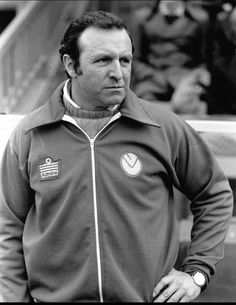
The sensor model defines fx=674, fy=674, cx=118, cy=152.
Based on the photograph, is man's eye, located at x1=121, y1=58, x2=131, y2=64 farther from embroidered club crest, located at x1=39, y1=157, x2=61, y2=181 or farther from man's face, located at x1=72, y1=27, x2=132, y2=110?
embroidered club crest, located at x1=39, y1=157, x2=61, y2=181

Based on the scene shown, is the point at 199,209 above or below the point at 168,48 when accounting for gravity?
above

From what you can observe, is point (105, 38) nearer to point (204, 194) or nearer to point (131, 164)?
→ point (131, 164)

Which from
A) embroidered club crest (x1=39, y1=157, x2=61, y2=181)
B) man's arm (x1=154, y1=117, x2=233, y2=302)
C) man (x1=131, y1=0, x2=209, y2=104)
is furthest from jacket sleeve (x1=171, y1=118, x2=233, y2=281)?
man (x1=131, y1=0, x2=209, y2=104)

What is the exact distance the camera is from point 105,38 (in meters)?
2.46

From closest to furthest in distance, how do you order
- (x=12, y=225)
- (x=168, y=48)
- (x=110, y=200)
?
(x=110, y=200)
(x=12, y=225)
(x=168, y=48)

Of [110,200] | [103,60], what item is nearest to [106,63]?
[103,60]

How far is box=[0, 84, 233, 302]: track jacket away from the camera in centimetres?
243

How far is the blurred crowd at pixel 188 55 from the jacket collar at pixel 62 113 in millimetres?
3137

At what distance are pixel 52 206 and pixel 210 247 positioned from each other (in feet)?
2.02

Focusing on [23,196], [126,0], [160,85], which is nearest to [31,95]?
[160,85]

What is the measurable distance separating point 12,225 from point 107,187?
0.46 m

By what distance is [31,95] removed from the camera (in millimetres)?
6621

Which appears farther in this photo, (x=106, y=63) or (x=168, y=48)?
(x=168, y=48)

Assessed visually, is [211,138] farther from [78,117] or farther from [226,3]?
[226,3]
